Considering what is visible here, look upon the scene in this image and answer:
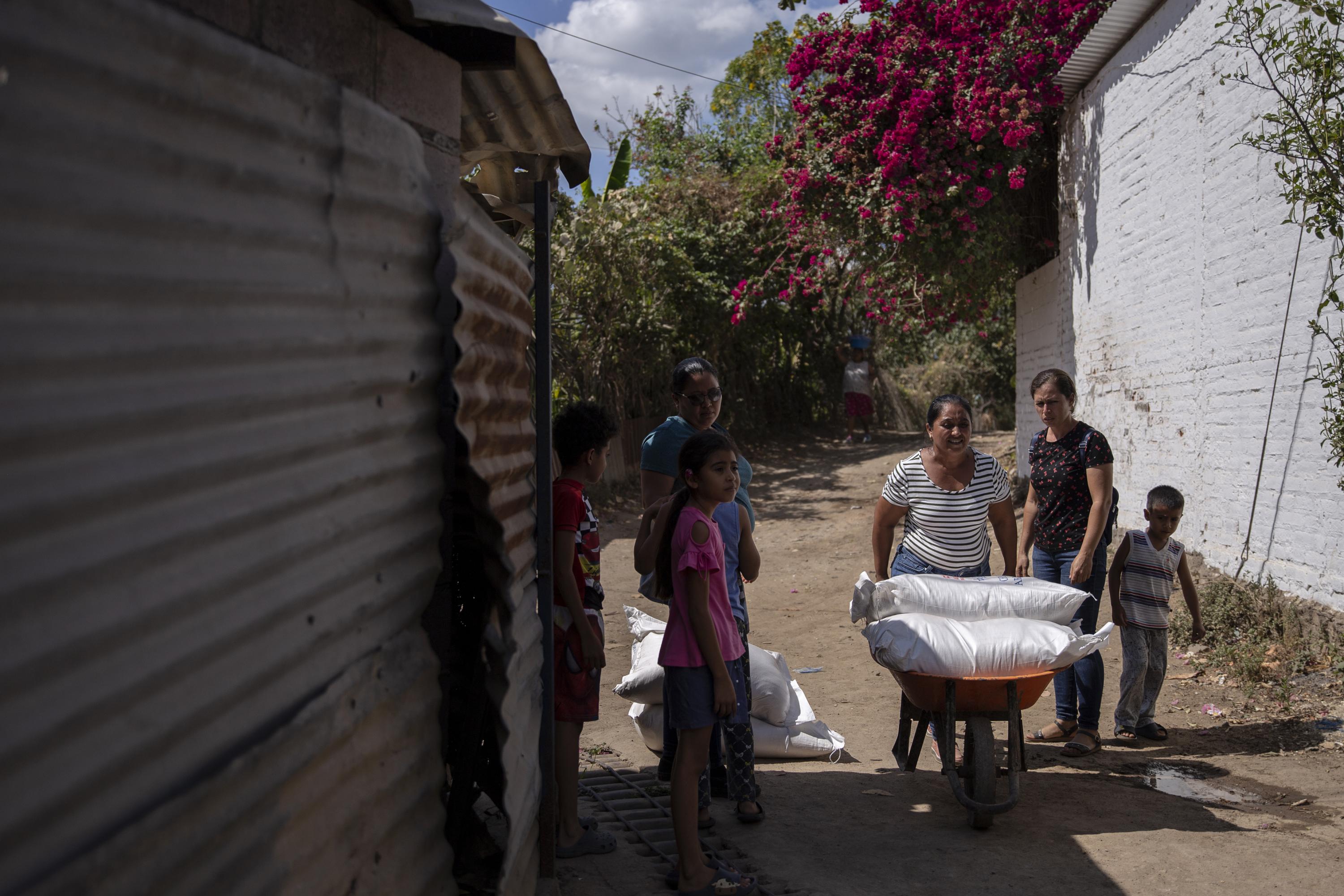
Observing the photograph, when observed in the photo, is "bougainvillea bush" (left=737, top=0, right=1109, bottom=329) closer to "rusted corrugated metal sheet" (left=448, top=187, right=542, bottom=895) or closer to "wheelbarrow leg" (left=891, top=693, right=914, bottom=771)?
"wheelbarrow leg" (left=891, top=693, right=914, bottom=771)

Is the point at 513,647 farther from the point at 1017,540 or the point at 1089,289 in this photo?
the point at 1089,289

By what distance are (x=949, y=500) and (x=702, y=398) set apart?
51.6 inches

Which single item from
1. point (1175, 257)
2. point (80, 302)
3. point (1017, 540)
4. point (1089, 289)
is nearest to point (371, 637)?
point (80, 302)

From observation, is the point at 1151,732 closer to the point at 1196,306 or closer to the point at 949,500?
the point at 949,500

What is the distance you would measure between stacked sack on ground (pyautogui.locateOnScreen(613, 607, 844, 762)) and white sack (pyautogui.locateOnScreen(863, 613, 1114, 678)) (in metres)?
1.01

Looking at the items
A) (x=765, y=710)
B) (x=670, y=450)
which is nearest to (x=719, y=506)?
(x=670, y=450)

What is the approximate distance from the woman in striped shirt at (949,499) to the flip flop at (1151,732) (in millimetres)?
1387

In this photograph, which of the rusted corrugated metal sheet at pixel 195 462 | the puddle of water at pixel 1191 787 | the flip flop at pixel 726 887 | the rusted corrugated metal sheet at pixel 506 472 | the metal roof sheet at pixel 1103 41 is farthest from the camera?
the metal roof sheet at pixel 1103 41

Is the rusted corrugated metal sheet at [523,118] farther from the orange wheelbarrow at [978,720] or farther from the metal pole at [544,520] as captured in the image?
the orange wheelbarrow at [978,720]

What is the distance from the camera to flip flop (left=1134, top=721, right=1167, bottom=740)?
209 inches

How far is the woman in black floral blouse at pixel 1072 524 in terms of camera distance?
5000 mm

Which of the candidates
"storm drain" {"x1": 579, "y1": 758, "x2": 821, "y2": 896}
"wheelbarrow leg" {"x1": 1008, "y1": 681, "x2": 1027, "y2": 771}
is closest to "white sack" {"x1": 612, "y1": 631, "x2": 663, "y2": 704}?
"storm drain" {"x1": 579, "y1": 758, "x2": 821, "y2": 896}

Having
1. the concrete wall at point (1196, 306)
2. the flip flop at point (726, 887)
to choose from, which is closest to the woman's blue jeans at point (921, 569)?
the flip flop at point (726, 887)

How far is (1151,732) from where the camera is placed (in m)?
5.32
